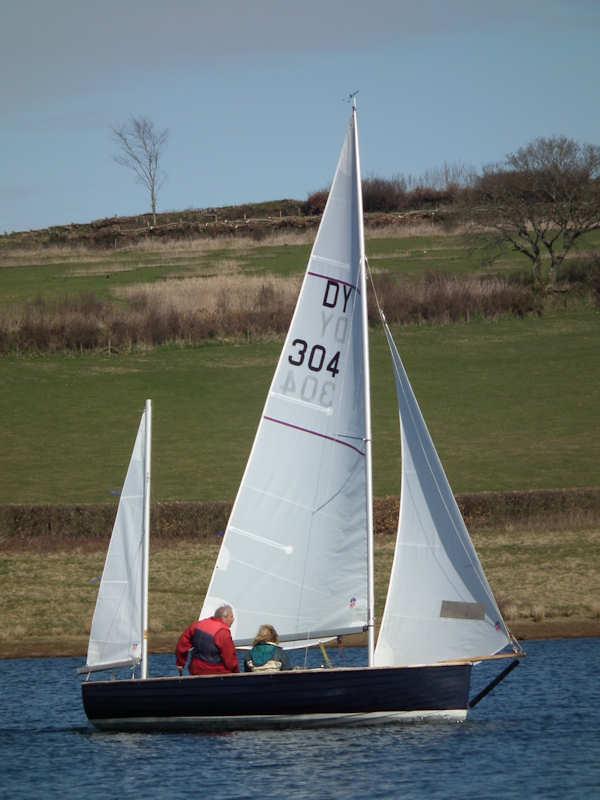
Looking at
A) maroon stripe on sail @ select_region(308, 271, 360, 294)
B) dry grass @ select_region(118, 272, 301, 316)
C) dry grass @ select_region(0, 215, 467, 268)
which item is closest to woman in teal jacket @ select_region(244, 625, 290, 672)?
maroon stripe on sail @ select_region(308, 271, 360, 294)

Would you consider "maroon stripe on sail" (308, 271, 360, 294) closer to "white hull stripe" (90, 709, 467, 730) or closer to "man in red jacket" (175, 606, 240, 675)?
"man in red jacket" (175, 606, 240, 675)

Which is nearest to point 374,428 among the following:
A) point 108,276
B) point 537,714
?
point 537,714

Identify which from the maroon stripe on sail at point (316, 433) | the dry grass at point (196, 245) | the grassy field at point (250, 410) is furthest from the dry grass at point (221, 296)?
the maroon stripe on sail at point (316, 433)

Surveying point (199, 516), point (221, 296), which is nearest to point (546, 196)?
point (221, 296)

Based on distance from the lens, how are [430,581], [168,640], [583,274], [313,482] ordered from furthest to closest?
[583,274]
[168,640]
[313,482]
[430,581]

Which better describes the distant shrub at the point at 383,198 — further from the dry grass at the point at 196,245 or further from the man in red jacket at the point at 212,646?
the man in red jacket at the point at 212,646

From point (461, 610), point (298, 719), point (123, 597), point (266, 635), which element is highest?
point (123, 597)

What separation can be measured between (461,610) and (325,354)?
4.33m

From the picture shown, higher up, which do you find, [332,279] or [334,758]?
[332,279]

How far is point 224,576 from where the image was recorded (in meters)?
23.0

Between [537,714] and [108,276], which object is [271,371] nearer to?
[108,276]

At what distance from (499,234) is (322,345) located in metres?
56.8

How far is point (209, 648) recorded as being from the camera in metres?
22.5

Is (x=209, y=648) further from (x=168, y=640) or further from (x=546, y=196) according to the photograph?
(x=546, y=196)
